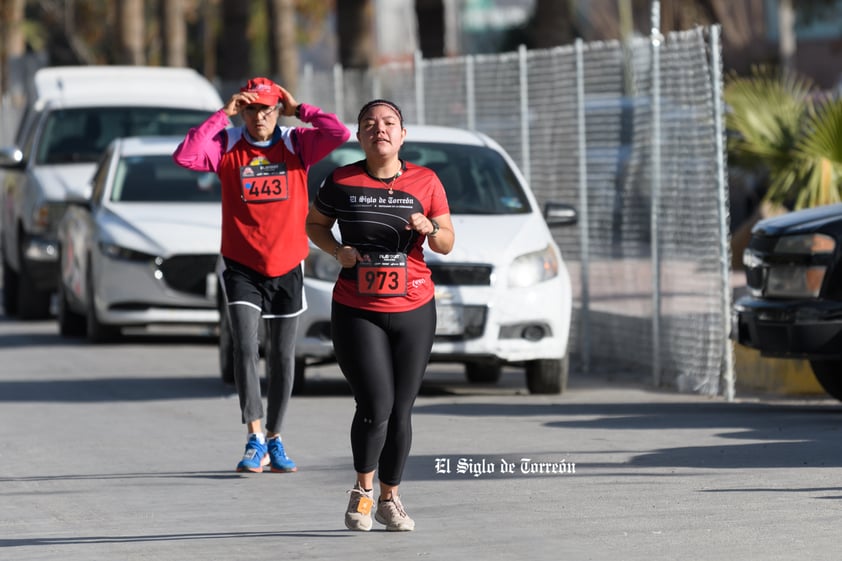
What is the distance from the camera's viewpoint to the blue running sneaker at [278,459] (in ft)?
31.2

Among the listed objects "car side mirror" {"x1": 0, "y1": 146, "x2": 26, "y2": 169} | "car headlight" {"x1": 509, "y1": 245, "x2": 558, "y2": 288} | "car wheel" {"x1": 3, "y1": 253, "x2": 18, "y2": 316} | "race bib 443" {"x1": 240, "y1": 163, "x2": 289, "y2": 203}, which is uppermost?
"race bib 443" {"x1": 240, "y1": 163, "x2": 289, "y2": 203}

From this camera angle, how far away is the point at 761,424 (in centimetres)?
1092

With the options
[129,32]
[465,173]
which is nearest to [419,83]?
[465,173]

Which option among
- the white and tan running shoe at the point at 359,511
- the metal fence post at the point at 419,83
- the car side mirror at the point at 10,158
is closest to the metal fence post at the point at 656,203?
the metal fence post at the point at 419,83

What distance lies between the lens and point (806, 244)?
1105 cm

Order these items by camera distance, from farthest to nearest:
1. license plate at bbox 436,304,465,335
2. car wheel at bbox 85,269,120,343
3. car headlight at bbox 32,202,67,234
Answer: car headlight at bbox 32,202,67,234
car wheel at bbox 85,269,120,343
license plate at bbox 436,304,465,335

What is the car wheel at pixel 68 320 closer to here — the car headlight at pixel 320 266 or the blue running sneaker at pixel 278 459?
the car headlight at pixel 320 266

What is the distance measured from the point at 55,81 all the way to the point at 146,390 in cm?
812

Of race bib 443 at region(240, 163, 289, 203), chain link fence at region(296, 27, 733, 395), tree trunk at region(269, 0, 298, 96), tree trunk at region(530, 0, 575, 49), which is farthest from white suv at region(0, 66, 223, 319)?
tree trunk at region(269, 0, 298, 96)

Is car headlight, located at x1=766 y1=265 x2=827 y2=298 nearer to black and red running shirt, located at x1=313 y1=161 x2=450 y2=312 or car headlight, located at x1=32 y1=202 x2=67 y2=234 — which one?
black and red running shirt, located at x1=313 y1=161 x2=450 y2=312

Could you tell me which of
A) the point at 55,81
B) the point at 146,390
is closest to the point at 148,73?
the point at 55,81

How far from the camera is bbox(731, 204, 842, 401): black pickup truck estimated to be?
35.6 feet

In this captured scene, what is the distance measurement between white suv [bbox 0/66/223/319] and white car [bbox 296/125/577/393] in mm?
6067

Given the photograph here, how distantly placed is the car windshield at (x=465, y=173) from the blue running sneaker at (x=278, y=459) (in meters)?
3.67
